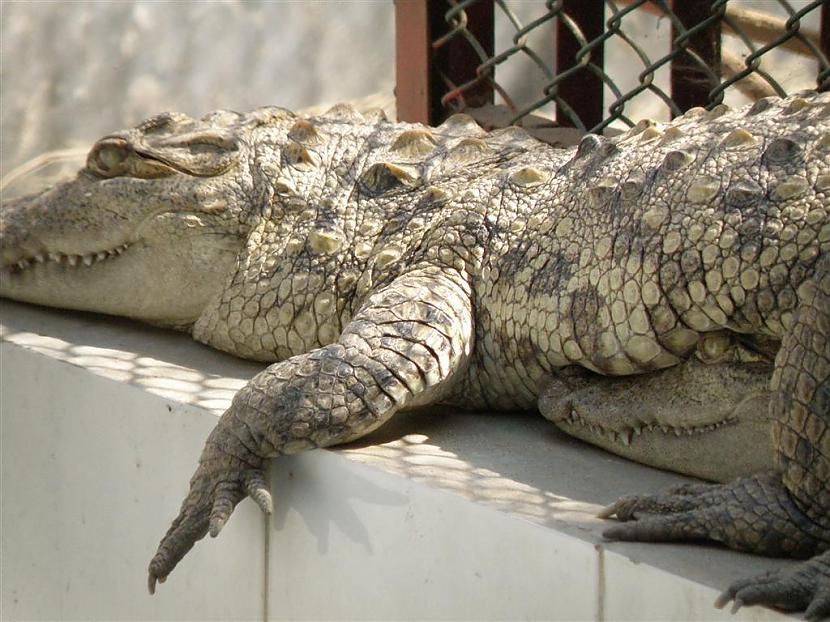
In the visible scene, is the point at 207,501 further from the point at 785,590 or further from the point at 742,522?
the point at 785,590

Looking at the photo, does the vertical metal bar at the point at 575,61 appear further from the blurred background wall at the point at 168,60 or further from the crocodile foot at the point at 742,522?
the crocodile foot at the point at 742,522

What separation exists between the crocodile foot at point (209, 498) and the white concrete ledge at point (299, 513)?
3.3 inches

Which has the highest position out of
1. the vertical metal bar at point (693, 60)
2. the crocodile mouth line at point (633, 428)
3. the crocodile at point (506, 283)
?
the vertical metal bar at point (693, 60)

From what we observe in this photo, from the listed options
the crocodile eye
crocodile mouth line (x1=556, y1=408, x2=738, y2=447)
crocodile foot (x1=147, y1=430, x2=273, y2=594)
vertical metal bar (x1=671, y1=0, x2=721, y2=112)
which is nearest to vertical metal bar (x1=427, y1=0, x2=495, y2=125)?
vertical metal bar (x1=671, y1=0, x2=721, y2=112)

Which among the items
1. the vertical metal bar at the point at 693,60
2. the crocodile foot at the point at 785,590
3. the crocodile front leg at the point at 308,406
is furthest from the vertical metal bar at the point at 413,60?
the crocodile foot at the point at 785,590

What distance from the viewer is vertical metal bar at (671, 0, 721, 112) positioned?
3.31 meters

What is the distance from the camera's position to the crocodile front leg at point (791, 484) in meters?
1.86

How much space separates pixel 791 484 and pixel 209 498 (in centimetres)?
102

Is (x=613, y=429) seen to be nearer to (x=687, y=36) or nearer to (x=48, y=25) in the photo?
(x=687, y=36)

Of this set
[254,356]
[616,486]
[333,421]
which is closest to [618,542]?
[616,486]

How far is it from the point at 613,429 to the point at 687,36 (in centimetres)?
110

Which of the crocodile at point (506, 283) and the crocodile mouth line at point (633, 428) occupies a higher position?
the crocodile at point (506, 283)

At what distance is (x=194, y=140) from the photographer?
3107 millimetres

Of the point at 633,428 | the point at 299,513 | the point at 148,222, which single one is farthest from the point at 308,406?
the point at 148,222
